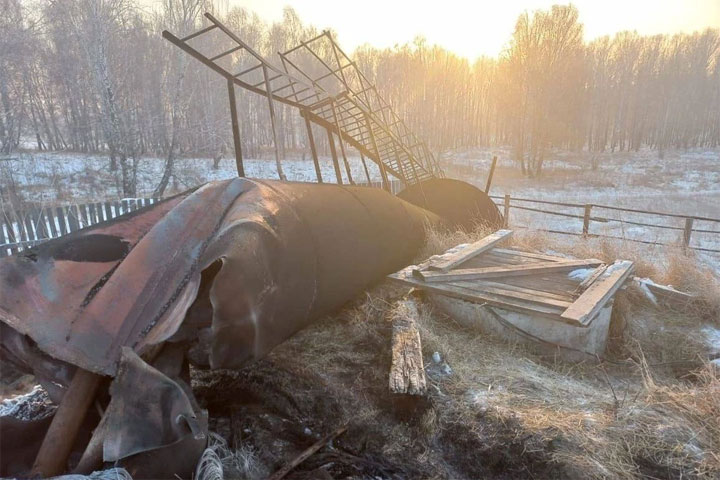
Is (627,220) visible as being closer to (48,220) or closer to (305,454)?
(305,454)

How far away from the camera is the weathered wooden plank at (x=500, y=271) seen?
4918mm

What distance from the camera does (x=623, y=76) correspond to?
37.8m

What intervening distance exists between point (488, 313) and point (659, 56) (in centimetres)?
4932

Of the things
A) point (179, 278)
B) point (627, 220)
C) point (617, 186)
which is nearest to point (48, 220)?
point (179, 278)

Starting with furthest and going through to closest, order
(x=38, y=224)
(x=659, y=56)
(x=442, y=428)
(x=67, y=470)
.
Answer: (x=659, y=56) < (x=38, y=224) < (x=442, y=428) < (x=67, y=470)

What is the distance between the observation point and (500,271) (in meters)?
5.19

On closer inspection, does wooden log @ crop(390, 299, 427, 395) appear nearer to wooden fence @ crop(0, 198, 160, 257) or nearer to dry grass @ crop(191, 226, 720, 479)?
dry grass @ crop(191, 226, 720, 479)

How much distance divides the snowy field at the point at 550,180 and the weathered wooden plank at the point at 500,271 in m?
5.52

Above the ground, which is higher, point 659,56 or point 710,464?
point 659,56

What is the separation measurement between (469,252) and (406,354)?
2848 millimetres

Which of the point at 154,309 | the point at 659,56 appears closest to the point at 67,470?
the point at 154,309

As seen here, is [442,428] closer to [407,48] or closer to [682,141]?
[407,48]

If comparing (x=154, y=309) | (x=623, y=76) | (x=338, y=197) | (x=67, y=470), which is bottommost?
(x=67, y=470)

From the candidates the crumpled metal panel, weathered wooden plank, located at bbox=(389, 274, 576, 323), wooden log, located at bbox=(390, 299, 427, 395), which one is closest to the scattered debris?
the crumpled metal panel
